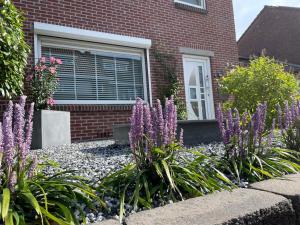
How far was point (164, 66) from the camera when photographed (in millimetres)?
8195

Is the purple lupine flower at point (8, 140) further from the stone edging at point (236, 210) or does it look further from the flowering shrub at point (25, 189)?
the stone edging at point (236, 210)

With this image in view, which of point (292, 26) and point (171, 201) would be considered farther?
point (292, 26)

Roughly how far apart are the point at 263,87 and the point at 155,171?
3.97 meters

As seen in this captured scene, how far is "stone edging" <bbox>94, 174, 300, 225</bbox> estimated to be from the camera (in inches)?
59.1

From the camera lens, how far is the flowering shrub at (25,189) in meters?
1.48

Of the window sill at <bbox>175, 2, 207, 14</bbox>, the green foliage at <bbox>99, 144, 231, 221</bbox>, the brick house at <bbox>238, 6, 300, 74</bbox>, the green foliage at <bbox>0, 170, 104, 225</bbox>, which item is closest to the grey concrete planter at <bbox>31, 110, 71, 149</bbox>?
the green foliage at <bbox>99, 144, 231, 221</bbox>

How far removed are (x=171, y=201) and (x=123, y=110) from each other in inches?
218

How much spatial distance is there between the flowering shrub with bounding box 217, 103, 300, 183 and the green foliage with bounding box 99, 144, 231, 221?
29cm

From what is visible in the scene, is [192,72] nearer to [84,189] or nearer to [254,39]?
[84,189]

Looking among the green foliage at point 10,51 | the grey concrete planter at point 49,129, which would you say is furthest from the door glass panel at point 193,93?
the green foliage at point 10,51

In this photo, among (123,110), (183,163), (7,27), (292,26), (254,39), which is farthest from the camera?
(254,39)

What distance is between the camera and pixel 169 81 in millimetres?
8164

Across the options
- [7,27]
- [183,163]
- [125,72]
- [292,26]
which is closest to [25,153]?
[183,163]

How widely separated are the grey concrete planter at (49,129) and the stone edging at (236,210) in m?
3.88
